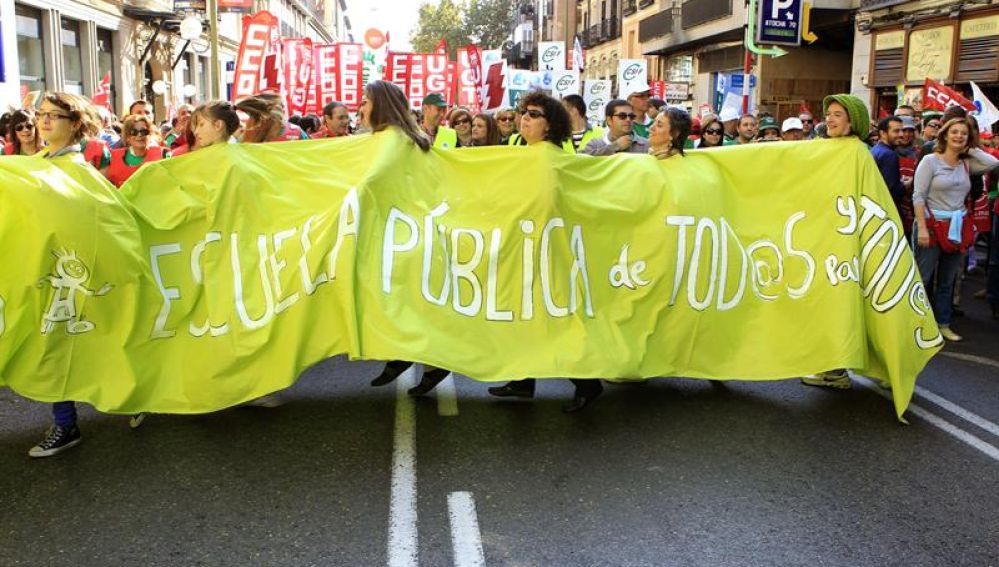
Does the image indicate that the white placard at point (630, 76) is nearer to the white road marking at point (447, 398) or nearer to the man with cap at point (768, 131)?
the man with cap at point (768, 131)

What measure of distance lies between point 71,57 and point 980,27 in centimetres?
2017

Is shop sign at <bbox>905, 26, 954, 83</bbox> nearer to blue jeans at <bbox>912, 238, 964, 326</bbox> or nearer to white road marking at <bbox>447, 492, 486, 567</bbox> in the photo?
blue jeans at <bbox>912, 238, 964, 326</bbox>

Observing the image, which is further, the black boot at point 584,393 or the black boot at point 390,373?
the black boot at point 390,373

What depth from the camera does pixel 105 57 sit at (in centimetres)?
2189

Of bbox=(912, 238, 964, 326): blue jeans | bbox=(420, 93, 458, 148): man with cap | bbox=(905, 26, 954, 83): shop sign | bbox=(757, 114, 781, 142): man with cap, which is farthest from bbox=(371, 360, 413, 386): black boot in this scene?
bbox=(905, 26, 954, 83): shop sign

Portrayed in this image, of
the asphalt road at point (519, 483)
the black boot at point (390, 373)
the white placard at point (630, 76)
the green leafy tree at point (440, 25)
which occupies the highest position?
the green leafy tree at point (440, 25)

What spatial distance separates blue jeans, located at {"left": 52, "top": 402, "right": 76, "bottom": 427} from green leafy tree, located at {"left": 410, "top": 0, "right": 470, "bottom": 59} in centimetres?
7176

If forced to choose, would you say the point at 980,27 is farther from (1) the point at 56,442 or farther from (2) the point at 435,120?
(1) the point at 56,442

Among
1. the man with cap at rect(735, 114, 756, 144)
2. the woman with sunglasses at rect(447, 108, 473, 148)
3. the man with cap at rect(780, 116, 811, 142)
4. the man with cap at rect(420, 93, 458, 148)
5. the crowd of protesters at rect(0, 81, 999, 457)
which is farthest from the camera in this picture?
the man with cap at rect(735, 114, 756, 144)

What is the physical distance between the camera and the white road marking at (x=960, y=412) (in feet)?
16.0

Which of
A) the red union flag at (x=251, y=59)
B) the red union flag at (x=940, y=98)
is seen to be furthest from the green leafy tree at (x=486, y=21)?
the red union flag at (x=940, y=98)

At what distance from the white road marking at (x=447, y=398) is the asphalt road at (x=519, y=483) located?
25 mm

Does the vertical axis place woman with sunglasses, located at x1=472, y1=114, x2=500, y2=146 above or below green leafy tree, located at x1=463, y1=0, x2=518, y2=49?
below

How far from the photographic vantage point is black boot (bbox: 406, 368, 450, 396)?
17.2ft
